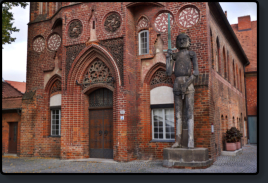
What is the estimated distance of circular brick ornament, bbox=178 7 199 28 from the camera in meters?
12.2

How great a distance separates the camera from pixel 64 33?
14125 mm

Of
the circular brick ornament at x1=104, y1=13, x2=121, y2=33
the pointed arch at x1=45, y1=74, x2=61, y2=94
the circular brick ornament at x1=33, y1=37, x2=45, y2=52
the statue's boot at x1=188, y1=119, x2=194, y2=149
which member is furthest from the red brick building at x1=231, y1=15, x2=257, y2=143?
the circular brick ornament at x1=33, y1=37, x2=45, y2=52

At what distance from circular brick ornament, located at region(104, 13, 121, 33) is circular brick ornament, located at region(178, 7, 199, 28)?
274cm

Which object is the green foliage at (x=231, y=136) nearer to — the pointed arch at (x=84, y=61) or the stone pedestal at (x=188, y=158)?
the stone pedestal at (x=188, y=158)

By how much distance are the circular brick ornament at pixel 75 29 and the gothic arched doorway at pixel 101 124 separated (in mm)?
2876

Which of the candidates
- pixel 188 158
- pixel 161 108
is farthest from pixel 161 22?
pixel 188 158

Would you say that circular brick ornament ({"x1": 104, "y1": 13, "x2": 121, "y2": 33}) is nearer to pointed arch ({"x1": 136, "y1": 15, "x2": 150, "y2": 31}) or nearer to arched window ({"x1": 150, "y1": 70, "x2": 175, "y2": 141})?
pointed arch ({"x1": 136, "y1": 15, "x2": 150, "y2": 31})

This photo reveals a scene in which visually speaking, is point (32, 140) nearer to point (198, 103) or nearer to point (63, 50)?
point (63, 50)

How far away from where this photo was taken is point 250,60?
2628cm

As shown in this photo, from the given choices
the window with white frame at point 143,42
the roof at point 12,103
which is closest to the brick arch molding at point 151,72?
the window with white frame at point 143,42

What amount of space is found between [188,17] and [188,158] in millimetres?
5986

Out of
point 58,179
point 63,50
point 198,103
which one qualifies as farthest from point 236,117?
point 58,179

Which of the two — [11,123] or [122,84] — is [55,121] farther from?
[122,84]

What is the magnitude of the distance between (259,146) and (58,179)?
18.7 ft
